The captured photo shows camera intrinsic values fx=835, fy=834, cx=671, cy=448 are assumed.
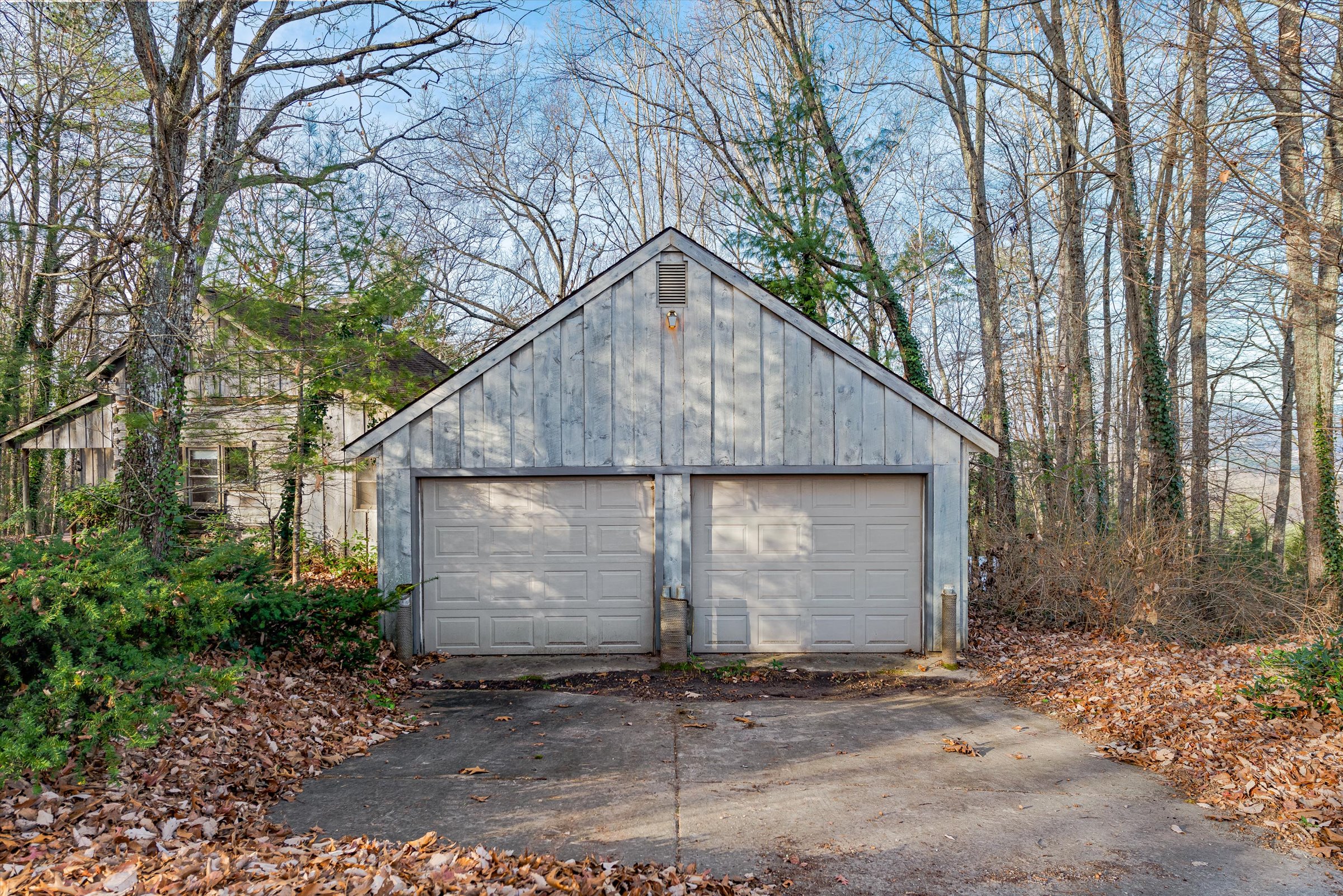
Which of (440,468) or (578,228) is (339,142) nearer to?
(440,468)

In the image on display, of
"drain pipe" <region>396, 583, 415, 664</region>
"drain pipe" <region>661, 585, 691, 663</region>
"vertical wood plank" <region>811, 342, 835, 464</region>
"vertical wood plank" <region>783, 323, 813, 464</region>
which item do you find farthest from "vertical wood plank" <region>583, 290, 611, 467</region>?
"drain pipe" <region>396, 583, 415, 664</region>

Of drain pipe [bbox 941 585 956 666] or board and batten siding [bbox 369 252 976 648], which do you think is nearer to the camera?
drain pipe [bbox 941 585 956 666]

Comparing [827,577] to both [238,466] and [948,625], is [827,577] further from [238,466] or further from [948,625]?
[238,466]

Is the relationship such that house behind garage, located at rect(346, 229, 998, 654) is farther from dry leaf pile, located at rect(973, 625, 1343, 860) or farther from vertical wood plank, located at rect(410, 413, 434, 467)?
dry leaf pile, located at rect(973, 625, 1343, 860)

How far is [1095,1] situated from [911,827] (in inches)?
567

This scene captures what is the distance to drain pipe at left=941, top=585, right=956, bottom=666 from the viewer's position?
30.7 feet

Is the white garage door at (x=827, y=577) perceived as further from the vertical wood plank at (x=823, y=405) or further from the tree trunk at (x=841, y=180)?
the tree trunk at (x=841, y=180)

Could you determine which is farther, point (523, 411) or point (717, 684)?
point (523, 411)

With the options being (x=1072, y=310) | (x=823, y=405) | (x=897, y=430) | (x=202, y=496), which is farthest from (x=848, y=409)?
(x=202, y=496)

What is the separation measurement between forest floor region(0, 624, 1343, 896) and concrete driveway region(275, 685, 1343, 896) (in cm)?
24

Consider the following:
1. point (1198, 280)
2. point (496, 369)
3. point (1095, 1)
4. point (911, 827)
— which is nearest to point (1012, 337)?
point (1198, 280)

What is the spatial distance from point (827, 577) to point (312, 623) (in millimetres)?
5573

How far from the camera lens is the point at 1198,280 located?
1566cm

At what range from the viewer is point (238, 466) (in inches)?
650
